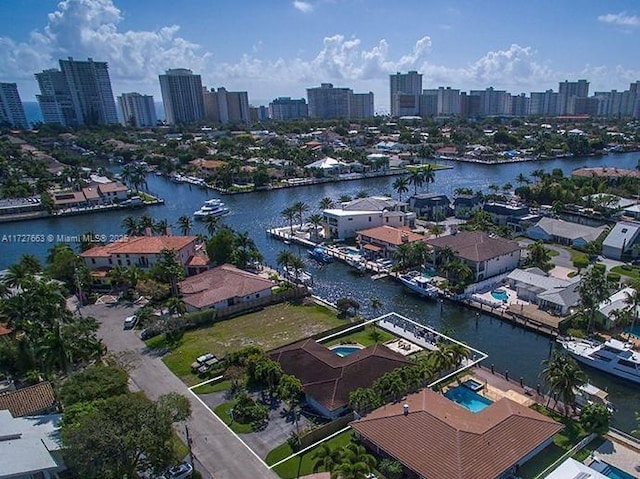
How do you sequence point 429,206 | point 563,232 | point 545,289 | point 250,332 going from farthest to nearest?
point 429,206
point 563,232
point 545,289
point 250,332

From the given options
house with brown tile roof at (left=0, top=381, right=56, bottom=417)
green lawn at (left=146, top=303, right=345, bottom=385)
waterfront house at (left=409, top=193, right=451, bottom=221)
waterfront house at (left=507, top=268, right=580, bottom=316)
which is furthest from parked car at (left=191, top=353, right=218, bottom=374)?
waterfront house at (left=409, top=193, right=451, bottom=221)

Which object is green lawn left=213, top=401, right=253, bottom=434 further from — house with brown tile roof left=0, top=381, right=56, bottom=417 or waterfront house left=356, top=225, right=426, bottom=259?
waterfront house left=356, top=225, right=426, bottom=259

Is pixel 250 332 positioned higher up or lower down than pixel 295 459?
lower down

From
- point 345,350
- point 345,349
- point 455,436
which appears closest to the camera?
point 455,436

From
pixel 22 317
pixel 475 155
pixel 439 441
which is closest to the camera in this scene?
pixel 439 441

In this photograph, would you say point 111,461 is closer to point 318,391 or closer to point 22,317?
point 318,391

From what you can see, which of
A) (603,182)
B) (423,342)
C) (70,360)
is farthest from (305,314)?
(603,182)

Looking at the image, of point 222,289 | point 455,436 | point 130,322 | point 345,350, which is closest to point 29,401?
point 130,322

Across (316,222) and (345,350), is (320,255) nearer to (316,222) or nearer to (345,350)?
(316,222)
